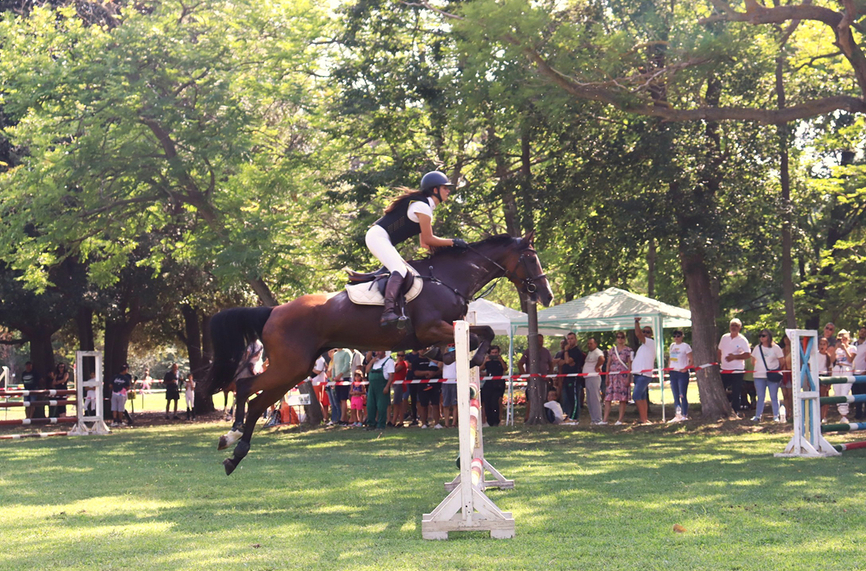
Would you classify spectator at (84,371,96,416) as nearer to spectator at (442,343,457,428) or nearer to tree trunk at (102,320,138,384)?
tree trunk at (102,320,138,384)

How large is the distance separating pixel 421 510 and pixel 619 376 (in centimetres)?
1277

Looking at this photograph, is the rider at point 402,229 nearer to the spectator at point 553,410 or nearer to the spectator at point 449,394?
the spectator at point 449,394

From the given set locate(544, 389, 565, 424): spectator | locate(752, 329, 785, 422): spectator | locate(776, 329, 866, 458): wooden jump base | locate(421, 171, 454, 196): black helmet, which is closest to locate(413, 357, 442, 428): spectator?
locate(544, 389, 565, 424): spectator

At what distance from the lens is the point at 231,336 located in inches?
385

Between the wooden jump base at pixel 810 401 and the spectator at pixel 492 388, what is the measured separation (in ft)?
27.7

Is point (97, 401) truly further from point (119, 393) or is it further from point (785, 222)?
point (785, 222)

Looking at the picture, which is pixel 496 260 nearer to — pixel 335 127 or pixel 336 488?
pixel 336 488

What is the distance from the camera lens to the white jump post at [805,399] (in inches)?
474

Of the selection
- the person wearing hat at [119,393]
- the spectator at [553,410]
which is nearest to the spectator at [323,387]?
the spectator at [553,410]

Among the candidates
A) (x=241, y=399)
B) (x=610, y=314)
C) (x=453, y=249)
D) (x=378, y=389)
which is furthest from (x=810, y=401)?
(x=378, y=389)

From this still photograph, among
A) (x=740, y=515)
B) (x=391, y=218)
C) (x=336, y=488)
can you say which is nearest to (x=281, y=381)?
(x=336, y=488)

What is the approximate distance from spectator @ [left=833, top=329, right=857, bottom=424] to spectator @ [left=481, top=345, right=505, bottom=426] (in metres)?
6.99

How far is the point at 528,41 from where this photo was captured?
1344 centimetres

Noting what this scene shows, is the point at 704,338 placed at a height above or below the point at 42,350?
below
